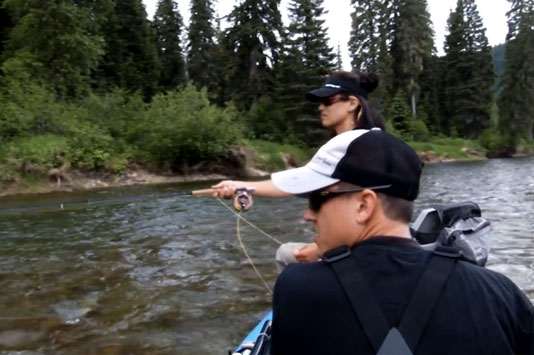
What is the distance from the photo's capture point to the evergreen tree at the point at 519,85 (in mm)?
47188

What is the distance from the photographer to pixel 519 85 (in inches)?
1914

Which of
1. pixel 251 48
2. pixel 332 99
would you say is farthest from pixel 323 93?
pixel 251 48

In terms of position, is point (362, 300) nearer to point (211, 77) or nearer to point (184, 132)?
point (184, 132)

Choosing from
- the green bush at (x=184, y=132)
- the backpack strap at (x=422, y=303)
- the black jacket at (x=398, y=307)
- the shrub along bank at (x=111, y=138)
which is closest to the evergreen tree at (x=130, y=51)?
the shrub along bank at (x=111, y=138)

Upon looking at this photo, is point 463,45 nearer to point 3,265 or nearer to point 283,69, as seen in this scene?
point 283,69

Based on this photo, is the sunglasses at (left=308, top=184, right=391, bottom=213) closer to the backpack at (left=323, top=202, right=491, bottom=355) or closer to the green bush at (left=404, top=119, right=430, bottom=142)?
the backpack at (left=323, top=202, right=491, bottom=355)

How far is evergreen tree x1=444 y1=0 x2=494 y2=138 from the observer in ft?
181

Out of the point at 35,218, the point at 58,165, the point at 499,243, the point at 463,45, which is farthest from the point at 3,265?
the point at 463,45

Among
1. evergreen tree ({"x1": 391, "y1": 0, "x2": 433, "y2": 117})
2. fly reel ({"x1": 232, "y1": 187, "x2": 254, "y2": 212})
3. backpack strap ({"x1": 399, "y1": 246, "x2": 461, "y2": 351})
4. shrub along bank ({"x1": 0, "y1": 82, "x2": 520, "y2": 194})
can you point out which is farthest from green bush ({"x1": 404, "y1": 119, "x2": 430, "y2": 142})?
backpack strap ({"x1": 399, "y1": 246, "x2": 461, "y2": 351})

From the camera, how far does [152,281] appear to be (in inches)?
278

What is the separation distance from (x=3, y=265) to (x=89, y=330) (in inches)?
150

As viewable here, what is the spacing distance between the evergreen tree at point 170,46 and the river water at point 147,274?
125ft

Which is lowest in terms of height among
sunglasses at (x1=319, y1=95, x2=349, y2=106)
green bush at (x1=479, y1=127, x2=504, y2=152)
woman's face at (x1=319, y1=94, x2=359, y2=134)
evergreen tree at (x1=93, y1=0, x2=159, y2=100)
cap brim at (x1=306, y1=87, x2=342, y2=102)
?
green bush at (x1=479, y1=127, x2=504, y2=152)

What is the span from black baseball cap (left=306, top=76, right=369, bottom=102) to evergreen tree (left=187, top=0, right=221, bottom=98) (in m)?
46.6
